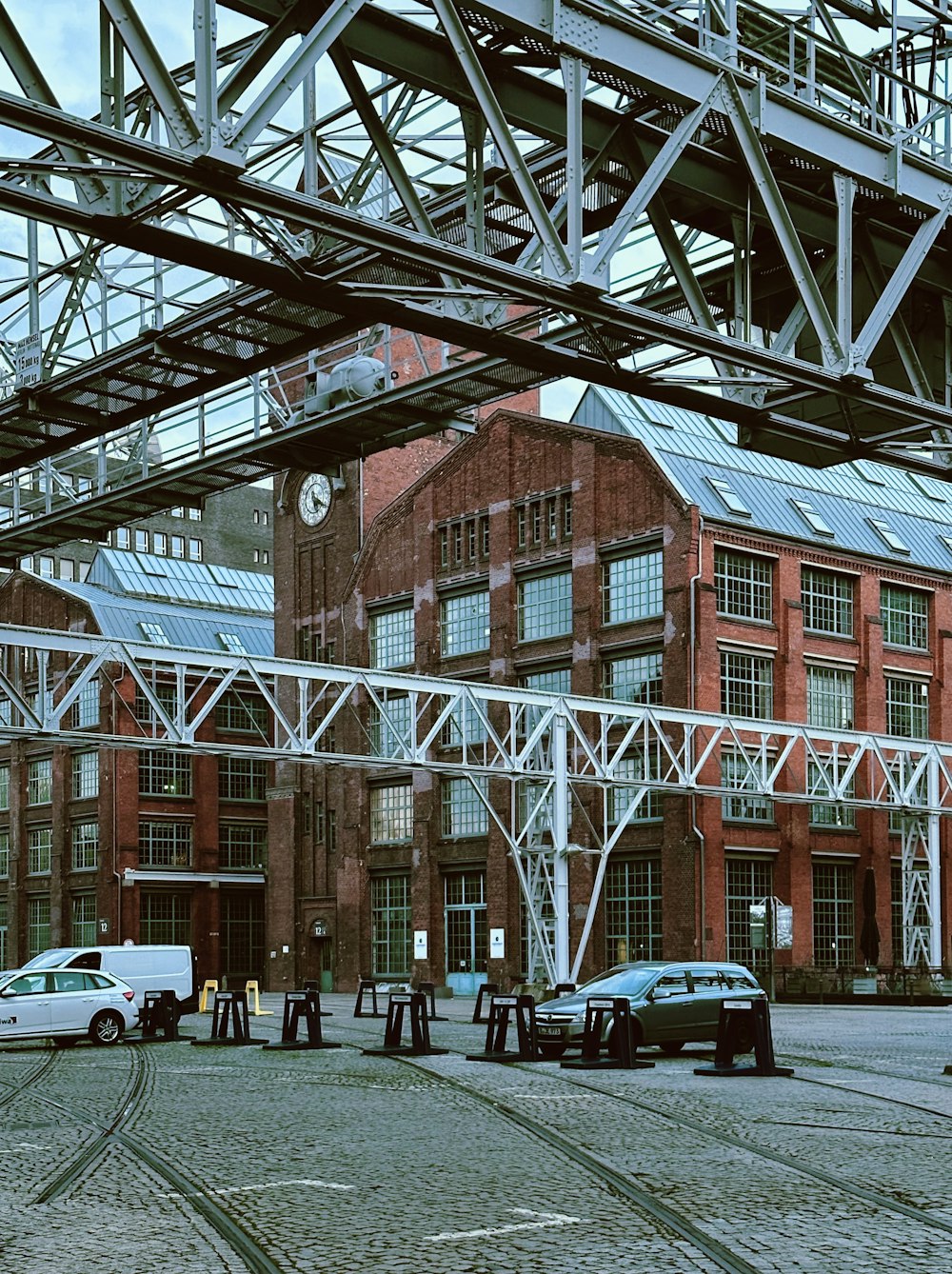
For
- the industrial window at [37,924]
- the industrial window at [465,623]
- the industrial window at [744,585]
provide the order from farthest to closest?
the industrial window at [37,924] < the industrial window at [465,623] < the industrial window at [744,585]

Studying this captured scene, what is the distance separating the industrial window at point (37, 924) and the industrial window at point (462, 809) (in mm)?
22115

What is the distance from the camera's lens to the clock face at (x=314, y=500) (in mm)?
68625

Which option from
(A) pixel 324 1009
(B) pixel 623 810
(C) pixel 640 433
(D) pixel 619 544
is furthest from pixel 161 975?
(C) pixel 640 433

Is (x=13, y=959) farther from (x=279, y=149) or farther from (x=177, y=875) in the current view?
(x=279, y=149)

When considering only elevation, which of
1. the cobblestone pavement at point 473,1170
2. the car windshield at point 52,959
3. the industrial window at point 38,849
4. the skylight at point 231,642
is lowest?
the car windshield at point 52,959

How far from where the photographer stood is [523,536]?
59.7m

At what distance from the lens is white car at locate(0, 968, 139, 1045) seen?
31609 millimetres

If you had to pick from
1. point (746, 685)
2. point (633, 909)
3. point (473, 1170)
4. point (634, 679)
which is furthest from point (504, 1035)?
point (746, 685)

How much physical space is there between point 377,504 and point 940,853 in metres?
24.0

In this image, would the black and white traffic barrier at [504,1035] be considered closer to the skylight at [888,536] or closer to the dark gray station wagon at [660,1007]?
the dark gray station wagon at [660,1007]

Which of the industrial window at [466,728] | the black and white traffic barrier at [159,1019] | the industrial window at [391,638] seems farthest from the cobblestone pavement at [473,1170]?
the industrial window at [391,638]

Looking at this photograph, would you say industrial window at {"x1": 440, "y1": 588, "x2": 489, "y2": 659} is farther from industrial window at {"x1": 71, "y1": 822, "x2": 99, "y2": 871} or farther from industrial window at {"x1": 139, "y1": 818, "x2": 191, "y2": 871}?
industrial window at {"x1": 71, "y1": 822, "x2": 99, "y2": 871}

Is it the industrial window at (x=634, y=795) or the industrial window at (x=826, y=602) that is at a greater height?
the industrial window at (x=826, y=602)

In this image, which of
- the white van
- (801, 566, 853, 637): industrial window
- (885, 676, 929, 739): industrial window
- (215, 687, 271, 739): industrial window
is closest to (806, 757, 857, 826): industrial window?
(885, 676, 929, 739): industrial window
